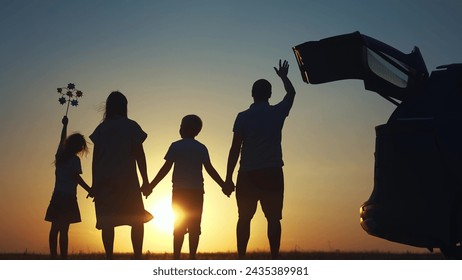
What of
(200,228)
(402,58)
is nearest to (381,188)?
(402,58)

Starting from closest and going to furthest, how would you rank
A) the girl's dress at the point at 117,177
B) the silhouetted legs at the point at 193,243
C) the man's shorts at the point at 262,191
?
1. the man's shorts at the point at 262,191
2. the girl's dress at the point at 117,177
3. the silhouetted legs at the point at 193,243

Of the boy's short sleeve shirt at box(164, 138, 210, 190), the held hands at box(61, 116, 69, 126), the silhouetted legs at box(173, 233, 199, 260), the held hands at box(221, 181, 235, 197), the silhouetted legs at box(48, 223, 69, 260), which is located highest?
the held hands at box(61, 116, 69, 126)

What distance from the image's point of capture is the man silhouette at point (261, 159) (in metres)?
7.95

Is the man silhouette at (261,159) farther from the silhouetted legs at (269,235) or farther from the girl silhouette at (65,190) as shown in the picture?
the girl silhouette at (65,190)

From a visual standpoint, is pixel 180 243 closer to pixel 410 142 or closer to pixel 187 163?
pixel 187 163

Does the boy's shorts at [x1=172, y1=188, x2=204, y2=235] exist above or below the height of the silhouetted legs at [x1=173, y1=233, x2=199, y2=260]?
above

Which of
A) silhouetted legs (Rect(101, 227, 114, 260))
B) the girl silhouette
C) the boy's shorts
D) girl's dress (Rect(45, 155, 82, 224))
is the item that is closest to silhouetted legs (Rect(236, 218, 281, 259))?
the boy's shorts

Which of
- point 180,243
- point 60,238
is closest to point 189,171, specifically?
point 180,243

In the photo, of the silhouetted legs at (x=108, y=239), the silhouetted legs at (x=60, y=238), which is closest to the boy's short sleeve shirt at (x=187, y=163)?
the silhouetted legs at (x=108, y=239)

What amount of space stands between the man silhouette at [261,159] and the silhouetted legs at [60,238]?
10.1ft

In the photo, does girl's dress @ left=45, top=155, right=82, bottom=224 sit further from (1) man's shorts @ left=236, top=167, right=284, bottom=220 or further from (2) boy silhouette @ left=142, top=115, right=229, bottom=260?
(1) man's shorts @ left=236, top=167, right=284, bottom=220

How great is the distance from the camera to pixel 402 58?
752 centimetres

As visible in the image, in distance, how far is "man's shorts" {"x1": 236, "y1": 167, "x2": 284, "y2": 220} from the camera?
7.93 m
